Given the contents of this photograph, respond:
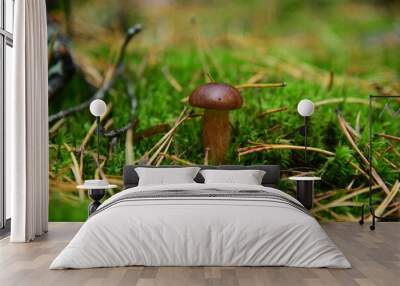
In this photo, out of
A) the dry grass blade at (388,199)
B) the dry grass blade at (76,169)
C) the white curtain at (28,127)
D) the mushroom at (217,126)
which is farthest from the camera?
the dry grass blade at (76,169)

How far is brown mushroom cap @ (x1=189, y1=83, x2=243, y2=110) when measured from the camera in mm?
7172

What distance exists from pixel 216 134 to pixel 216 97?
1.80 ft

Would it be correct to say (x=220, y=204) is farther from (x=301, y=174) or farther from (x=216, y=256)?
(x=301, y=174)

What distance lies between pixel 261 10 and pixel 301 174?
221 cm

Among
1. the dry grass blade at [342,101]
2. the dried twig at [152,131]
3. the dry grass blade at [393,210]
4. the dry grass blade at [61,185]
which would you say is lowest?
the dry grass blade at [393,210]

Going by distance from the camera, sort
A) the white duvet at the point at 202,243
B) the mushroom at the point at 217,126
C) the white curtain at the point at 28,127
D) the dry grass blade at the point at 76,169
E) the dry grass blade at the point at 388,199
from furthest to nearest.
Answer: the dry grass blade at the point at 76,169 → the dry grass blade at the point at 388,199 → the mushroom at the point at 217,126 → the white curtain at the point at 28,127 → the white duvet at the point at 202,243

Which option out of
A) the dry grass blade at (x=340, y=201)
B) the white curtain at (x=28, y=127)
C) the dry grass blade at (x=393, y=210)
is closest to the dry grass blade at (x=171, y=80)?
the white curtain at (x=28, y=127)

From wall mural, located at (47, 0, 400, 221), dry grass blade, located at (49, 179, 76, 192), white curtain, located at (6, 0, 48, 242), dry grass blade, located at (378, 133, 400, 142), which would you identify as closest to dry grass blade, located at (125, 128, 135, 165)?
wall mural, located at (47, 0, 400, 221)

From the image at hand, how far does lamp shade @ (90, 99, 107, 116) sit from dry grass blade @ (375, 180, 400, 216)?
3649 millimetres

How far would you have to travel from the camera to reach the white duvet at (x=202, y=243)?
457 cm

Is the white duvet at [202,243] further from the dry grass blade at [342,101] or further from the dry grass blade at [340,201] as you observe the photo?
the dry grass blade at [342,101]

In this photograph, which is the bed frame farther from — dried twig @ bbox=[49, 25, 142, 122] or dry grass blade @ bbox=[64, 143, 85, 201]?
dried twig @ bbox=[49, 25, 142, 122]

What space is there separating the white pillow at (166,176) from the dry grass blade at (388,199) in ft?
7.90

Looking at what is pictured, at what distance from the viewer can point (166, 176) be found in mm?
6797
